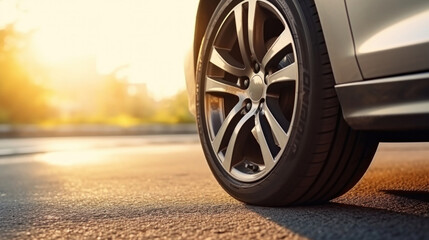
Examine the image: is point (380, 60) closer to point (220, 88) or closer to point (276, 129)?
point (276, 129)

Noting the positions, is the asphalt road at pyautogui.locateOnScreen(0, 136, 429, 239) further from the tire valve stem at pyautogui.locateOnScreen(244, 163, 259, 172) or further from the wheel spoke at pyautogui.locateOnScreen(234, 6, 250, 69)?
the wheel spoke at pyautogui.locateOnScreen(234, 6, 250, 69)

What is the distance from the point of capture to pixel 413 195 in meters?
3.06

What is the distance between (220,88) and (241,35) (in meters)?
0.32

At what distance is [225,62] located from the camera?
121 inches

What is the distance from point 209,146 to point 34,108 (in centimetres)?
2706

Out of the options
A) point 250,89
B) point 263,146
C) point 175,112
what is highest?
point 250,89

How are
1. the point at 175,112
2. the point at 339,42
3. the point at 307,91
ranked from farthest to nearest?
the point at 175,112 < the point at 307,91 < the point at 339,42

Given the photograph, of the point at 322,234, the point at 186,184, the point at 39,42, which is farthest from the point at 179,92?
the point at 322,234

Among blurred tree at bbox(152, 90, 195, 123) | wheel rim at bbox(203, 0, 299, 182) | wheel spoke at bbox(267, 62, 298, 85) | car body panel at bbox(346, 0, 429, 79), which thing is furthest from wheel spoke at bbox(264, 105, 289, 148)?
blurred tree at bbox(152, 90, 195, 123)

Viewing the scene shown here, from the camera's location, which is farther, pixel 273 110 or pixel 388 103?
pixel 273 110

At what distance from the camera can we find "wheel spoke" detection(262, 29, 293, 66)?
2.62 metres

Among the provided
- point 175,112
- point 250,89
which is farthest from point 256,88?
point 175,112

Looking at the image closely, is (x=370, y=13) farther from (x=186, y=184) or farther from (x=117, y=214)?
(x=186, y=184)

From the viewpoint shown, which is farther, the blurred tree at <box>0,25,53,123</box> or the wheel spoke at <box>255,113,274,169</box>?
the blurred tree at <box>0,25,53,123</box>
